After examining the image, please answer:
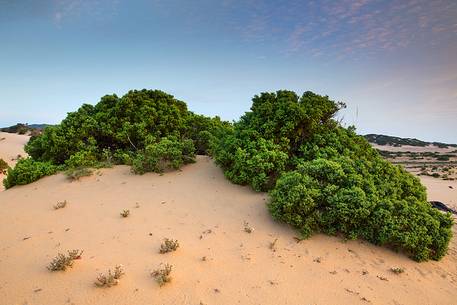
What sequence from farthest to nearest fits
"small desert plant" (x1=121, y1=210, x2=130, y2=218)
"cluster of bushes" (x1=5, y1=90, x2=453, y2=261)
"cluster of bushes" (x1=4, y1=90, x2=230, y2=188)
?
1. "cluster of bushes" (x1=4, y1=90, x2=230, y2=188)
2. "small desert plant" (x1=121, y1=210, x2=130, y2=218)
3. "cluster of bushes" (x1=5, y1=90, x2=453, y2=261)

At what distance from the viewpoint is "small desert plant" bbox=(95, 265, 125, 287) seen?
4.59 m

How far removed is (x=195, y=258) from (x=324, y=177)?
10.9 feet

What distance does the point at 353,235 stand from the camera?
6180 mm

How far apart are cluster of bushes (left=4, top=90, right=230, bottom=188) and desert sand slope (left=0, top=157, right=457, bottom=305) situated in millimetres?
2187

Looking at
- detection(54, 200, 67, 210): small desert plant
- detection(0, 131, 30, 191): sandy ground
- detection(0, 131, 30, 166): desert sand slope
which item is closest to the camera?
detection(54, 200, 67, 210): small desert plant

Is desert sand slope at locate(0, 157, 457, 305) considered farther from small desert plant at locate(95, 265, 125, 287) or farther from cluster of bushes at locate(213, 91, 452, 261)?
cluster of bushes at locate(213, 91, 452, 261)

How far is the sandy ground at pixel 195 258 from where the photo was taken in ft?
15.2

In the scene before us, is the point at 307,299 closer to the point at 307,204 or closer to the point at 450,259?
the point at 307,204

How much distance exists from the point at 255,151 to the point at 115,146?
611 cm

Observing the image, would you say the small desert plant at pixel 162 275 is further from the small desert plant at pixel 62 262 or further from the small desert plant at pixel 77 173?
the small desert plant at pixel 77 173

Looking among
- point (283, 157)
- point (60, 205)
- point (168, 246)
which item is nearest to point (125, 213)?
point (168, 246)

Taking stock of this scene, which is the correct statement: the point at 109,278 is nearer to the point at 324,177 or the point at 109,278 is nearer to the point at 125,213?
the point at 125,213

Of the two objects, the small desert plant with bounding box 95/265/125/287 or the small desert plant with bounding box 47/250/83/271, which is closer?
the small desert plant with bounding box 95/265/125/287

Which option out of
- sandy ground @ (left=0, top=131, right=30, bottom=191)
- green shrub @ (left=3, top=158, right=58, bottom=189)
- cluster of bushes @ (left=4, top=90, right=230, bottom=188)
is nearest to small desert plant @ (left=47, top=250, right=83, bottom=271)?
cluster of bushes @ (left=4, top=90, right=230, bottom=188)
